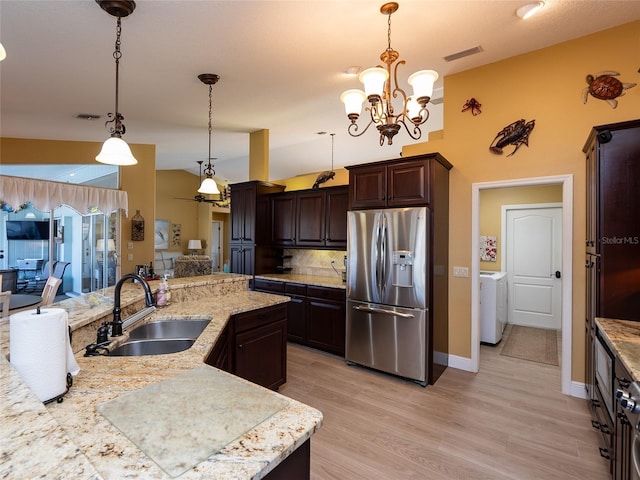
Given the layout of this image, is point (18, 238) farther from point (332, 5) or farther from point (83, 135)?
point (332, 5)

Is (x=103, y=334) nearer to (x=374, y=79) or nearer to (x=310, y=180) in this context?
(x=374, y=79)

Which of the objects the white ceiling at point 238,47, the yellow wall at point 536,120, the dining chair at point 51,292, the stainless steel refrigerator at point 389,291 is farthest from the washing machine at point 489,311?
the dining chair at point 51,292

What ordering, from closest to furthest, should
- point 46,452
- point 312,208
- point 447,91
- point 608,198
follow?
point 46,452, point 608,198, point 447,91, point 312,208

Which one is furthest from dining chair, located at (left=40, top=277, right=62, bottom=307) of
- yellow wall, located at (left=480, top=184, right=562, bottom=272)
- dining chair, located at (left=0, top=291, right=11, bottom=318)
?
yellow wall, located at (left=480, top=184, right=562, bottom=272)

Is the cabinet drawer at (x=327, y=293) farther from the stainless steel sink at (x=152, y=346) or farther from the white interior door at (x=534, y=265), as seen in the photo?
the white interior door at (x=534, y=265)

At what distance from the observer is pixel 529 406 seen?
9.00 feet

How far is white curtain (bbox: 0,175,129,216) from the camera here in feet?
15.7

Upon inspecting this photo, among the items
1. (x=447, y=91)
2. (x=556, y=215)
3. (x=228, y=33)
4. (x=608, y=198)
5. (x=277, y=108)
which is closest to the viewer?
(x=608, y=198)

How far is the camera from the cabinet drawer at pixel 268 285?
449cm

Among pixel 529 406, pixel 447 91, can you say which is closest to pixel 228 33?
pixel 447 91

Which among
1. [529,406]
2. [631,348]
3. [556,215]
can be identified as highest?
[556,215]

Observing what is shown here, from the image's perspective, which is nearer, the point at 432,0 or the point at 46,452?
the point at 46,452

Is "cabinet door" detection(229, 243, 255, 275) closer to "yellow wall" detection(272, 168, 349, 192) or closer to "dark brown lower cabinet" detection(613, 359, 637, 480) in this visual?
"yellow wall" detection(272, 168, 349, 192)

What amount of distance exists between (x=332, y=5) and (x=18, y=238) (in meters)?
6.96
